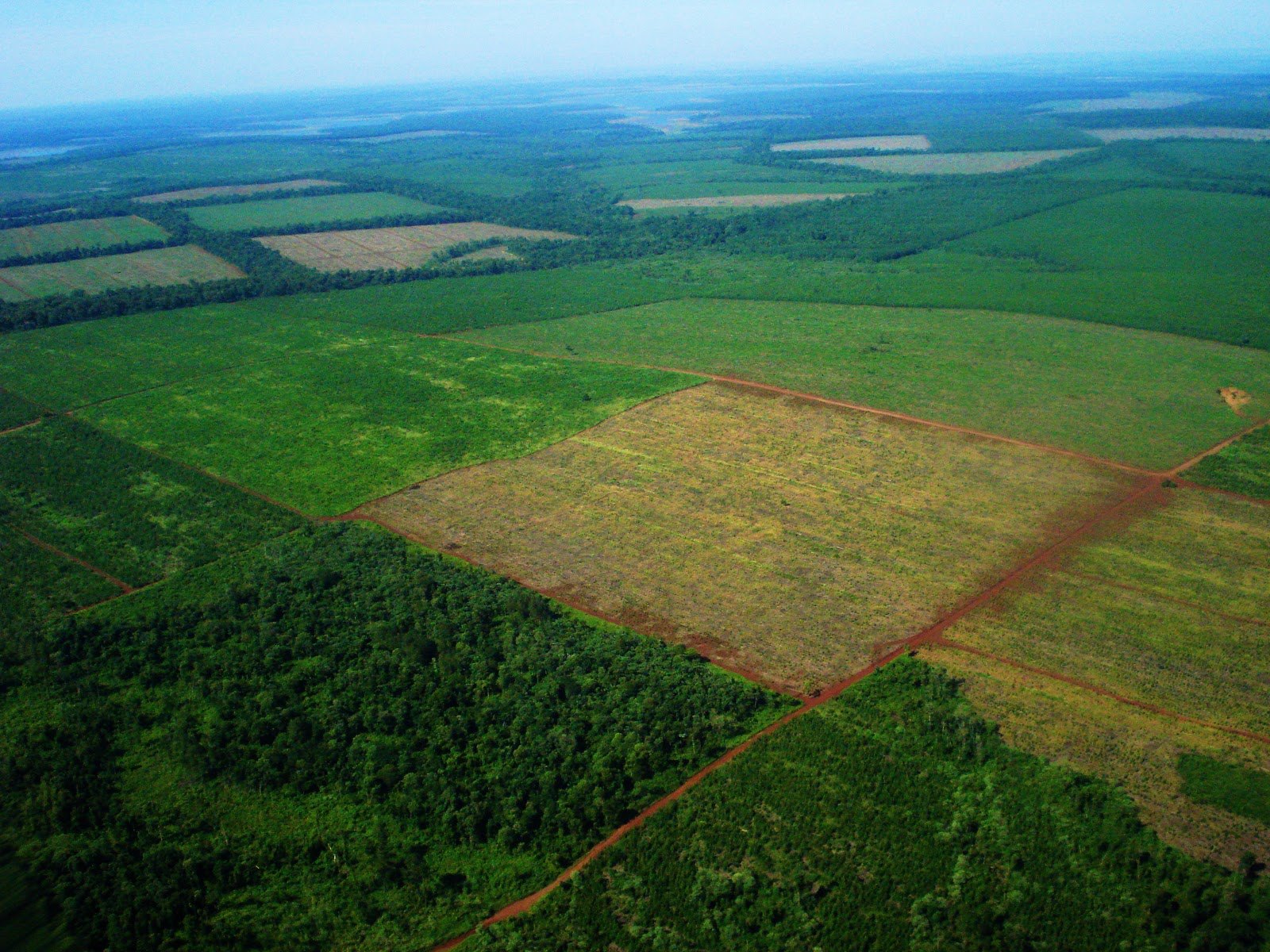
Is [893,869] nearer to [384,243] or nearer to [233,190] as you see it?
[384,243]

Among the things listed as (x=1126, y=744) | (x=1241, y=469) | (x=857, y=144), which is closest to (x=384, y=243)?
(x=1241, y=469)

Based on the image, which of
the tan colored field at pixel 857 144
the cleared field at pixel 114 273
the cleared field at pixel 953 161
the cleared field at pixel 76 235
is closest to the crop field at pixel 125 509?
the cleared field at pixel 114 273

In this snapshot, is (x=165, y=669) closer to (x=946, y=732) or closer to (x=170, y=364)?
(x=946, y=732)

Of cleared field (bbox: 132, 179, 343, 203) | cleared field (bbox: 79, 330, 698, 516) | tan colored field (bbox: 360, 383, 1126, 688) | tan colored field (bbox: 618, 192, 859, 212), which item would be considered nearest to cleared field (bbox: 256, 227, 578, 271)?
tan colored field (bbox: 618, 192, 859, 212)

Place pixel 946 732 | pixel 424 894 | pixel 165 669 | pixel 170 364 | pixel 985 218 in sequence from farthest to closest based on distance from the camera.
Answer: pixel 985 218 < pixel 170 364 < pixel 165 669 < pixel 946 732 < pixel 424 894

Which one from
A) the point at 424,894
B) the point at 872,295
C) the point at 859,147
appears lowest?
the point at 424,894

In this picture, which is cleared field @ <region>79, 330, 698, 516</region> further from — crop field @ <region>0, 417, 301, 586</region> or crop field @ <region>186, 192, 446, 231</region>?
crop field @ <region>186, 192, 446, 231</region>

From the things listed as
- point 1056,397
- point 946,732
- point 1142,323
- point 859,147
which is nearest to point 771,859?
point 946,732
